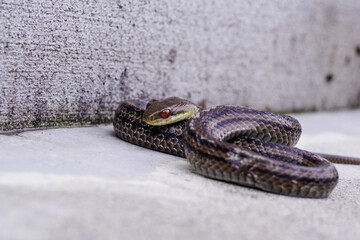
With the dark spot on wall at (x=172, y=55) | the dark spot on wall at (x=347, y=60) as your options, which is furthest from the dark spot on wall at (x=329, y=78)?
the dark spot on wall at (x=172, y=55)

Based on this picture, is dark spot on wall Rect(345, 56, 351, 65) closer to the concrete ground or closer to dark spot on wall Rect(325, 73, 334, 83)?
dark spot on wall Rect(325, 73, 334, 83)

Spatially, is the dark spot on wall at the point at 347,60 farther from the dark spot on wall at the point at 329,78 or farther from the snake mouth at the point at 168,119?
the snake mouth at the point at 168,119

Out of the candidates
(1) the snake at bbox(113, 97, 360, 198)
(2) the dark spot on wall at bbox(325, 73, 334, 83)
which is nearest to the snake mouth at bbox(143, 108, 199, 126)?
(1) the snake at bbox(113, 97, 360, 198)

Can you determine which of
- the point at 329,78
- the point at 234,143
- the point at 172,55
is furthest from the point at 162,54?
the point at 329,78

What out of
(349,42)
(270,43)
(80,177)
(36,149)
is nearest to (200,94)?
(270,43)

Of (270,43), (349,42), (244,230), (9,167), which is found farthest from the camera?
(349,42)

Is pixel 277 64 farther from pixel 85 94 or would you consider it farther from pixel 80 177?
pixel 80 177

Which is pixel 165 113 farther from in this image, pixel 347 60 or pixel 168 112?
pixel 347 60

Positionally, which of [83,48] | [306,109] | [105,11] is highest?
[105,11]
